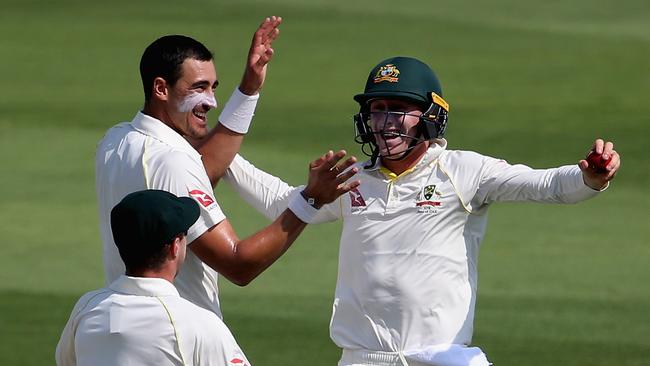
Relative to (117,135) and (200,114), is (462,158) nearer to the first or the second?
(200,114)

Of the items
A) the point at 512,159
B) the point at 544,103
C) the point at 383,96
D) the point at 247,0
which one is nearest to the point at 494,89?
the point at 544,103

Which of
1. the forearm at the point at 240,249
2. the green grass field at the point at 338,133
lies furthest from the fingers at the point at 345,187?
the green grass field at the point at 338,133

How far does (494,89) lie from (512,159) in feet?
10.2

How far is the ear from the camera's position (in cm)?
596

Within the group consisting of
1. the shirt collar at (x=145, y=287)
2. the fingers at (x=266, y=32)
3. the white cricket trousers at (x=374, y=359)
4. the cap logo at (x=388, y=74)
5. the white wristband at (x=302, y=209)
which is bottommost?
the white cricket trousers at (x=374, y=359)

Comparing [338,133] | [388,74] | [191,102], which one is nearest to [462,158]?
[388,74]

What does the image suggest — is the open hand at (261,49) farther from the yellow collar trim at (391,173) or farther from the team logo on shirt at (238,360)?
the team logo on shirt at (238,360)

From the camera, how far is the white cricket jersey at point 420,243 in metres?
5.93

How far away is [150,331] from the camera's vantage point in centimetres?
449

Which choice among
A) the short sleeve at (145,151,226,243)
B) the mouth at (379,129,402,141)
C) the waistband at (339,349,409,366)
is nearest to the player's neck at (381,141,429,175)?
the mouth at (379,129,402,141)

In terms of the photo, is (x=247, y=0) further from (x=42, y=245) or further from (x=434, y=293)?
(x=434, y=293)

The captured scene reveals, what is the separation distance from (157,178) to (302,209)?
579 millimetres

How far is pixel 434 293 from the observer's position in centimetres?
595

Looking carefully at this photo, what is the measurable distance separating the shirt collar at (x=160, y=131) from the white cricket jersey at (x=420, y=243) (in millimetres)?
752
